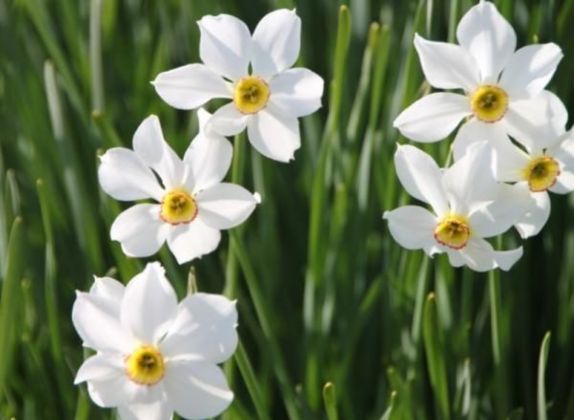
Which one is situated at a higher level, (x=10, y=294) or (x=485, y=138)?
(x=485, y=138)

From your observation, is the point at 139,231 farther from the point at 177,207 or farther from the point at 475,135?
the point at 475,135

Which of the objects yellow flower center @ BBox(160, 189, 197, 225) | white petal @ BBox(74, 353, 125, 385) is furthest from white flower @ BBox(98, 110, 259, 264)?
white petal @ BBox(74, 353, 125, 385)

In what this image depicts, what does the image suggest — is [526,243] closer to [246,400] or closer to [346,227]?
[346,227]

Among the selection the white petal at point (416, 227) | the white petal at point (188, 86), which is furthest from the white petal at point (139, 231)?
the white petal at point (416, 227)

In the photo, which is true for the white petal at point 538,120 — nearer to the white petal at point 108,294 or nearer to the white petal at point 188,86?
the white petal at point 188,86

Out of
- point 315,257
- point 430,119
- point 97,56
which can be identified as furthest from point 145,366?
point 97,56

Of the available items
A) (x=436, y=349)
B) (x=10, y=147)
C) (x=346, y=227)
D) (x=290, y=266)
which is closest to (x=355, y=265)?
(x=346, y=227)
